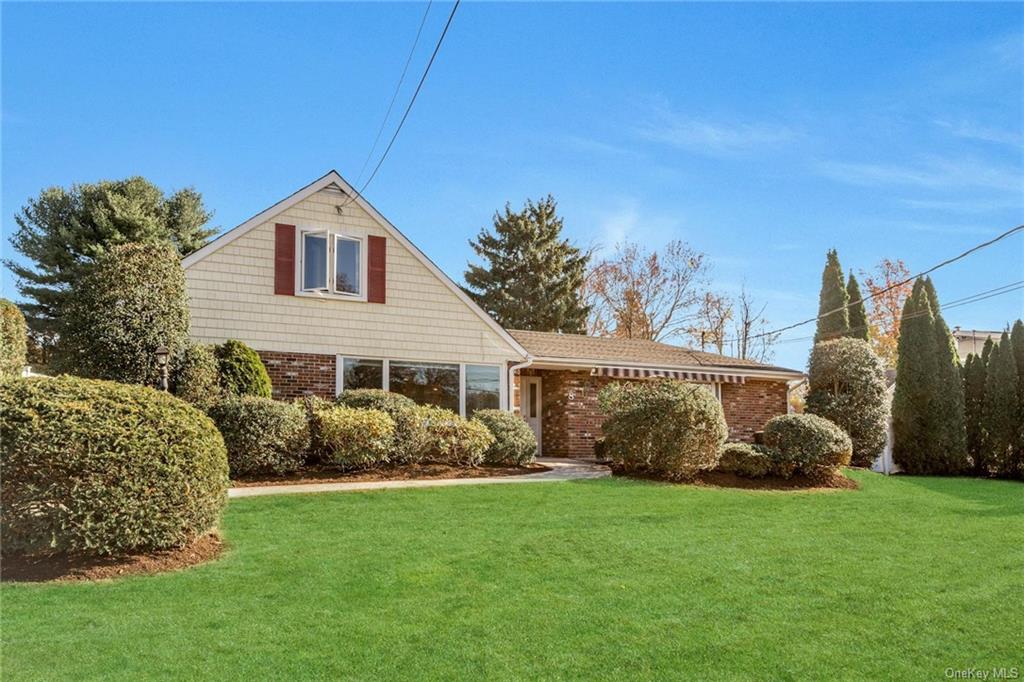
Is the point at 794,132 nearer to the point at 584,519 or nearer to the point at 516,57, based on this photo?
the point at 516,57

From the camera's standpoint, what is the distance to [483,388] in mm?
20078

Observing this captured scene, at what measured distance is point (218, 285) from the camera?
17828 millimetres

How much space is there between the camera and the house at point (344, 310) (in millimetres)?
17984

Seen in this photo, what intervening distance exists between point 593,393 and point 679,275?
22336mm

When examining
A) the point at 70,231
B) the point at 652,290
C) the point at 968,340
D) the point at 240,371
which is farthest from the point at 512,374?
the point at 968,340

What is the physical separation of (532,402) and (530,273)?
20624 mm

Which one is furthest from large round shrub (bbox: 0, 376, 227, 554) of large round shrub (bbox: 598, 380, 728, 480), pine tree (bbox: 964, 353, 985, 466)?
pine tree (bbox: 964, 353, 985, 466)

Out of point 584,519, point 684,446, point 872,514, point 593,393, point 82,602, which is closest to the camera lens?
point 82,602

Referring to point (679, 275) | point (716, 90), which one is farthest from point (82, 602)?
point (679, 275)

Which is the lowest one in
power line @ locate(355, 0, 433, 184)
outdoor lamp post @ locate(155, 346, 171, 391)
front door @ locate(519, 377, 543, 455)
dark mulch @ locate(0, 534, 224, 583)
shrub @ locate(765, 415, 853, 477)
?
dark mulch @ locate(0, 534, 224, 583)

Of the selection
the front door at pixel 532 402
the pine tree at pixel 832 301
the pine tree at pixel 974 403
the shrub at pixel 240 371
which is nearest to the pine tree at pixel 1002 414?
the pine tree at pixel 974 403

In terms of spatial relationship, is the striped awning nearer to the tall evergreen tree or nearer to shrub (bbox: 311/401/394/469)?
shrub (bbox: 311/401/394/469)

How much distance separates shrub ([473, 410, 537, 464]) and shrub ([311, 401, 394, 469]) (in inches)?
100

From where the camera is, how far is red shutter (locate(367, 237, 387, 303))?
1920 centimetres
